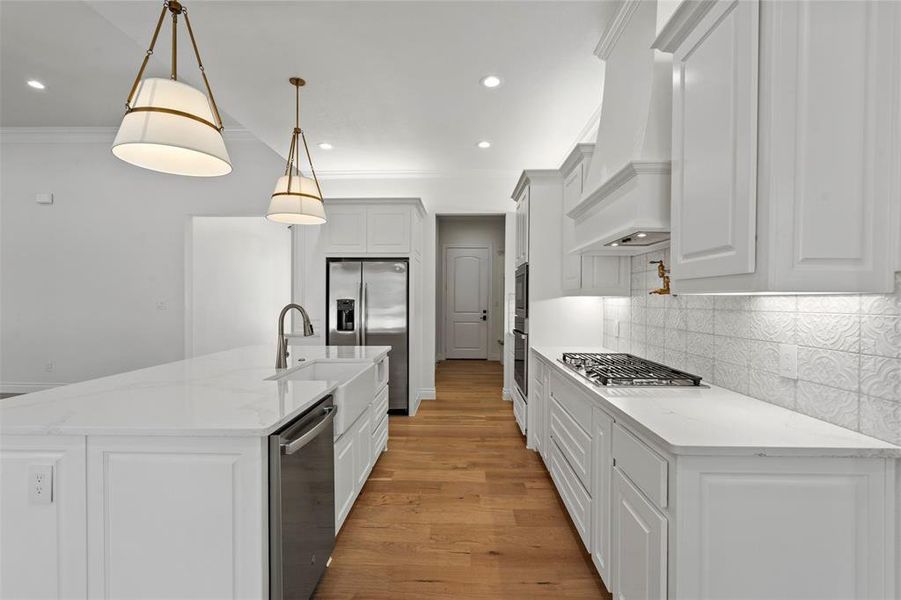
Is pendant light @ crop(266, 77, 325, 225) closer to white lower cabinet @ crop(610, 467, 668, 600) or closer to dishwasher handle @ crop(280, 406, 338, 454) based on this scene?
dishwasher handle @ crop(280, 406, 338, 454)

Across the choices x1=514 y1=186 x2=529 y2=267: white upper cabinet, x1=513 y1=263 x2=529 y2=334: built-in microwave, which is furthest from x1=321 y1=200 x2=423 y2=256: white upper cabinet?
x1=513 y1=263 x2=529 y2=334: built-in microwave

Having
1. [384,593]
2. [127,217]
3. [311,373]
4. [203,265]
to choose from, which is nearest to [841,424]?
[384,593]

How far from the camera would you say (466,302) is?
305 inches

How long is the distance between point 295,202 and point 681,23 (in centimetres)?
226

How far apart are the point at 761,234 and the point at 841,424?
717 mm

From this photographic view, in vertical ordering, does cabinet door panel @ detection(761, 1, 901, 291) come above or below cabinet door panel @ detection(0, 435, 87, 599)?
above

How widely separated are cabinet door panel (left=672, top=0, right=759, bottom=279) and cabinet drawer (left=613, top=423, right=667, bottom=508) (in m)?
0.63

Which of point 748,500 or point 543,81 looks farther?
point 543,81

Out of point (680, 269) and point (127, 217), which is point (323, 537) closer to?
point (680, 269)

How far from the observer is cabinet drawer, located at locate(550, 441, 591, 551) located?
6.18 ft

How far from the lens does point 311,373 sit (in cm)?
263

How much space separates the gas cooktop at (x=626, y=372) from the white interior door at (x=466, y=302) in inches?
200

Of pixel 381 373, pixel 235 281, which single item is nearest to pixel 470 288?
pixel 235 281

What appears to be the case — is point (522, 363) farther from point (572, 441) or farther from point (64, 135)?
point (64, 135)
